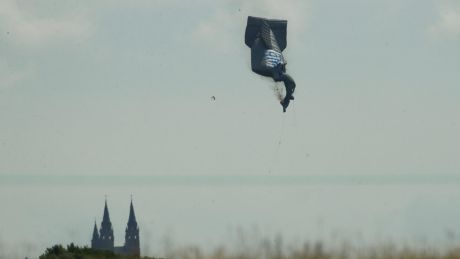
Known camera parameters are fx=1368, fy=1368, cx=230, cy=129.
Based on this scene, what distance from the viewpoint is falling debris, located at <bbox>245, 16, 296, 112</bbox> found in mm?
113125

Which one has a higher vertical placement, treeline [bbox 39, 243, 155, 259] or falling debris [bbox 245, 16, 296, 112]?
falling debris [bbox 245, 16, 296, 112]

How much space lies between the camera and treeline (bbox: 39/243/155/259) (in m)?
111

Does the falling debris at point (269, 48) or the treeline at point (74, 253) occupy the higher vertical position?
the falling debris at point (269, 48)

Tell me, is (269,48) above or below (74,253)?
above

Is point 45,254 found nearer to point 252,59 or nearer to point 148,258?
point 148,258

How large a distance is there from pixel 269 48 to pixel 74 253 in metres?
23.6

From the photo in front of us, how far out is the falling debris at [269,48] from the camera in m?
113

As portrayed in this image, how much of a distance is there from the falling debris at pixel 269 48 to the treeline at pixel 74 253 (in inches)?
760

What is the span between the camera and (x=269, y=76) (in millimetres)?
113375

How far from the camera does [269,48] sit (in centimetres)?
11538

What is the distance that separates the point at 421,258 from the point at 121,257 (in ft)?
92.9

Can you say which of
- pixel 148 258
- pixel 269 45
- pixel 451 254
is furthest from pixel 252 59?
pixel 451 254

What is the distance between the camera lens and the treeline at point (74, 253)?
111188mm

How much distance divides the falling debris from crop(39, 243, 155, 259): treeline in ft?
63.3
